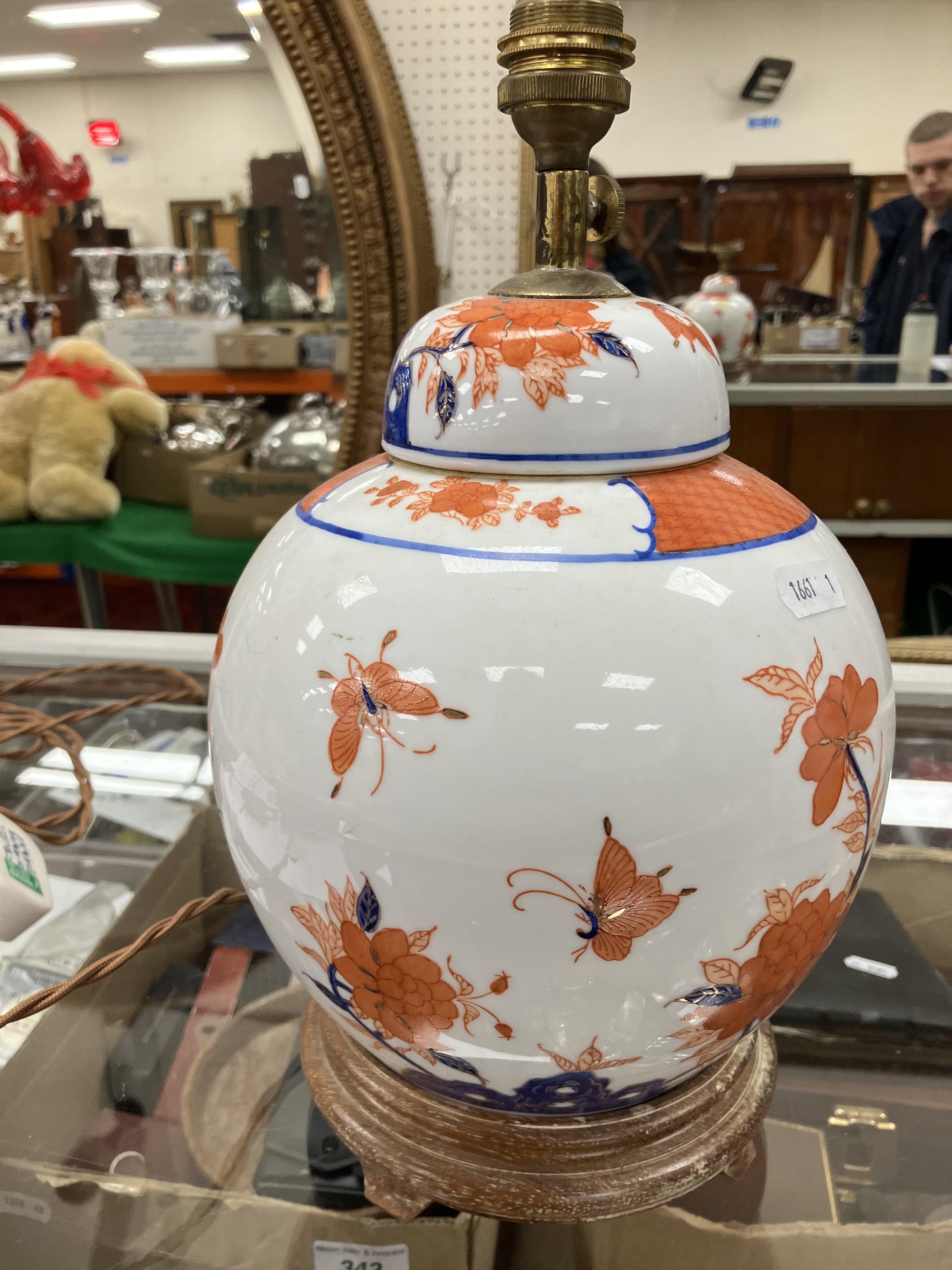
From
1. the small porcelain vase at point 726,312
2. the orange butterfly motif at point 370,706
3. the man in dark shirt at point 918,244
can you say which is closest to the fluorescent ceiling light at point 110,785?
the orange butterfly motif at point 370,706

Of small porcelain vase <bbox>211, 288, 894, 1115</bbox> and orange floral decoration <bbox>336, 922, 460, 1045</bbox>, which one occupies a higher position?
small porcelain vase <bbox>211, 288, 894, 1115</bbox>

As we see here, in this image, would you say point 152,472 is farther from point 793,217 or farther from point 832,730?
point 832,730

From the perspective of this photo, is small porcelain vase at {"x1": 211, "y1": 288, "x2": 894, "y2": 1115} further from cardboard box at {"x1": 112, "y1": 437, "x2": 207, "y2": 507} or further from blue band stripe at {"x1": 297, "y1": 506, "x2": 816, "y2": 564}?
cardboard box at {"x1": 112, "y1": 437, "x2": 207, "y2": 507}

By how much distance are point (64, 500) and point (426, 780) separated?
Answer: 138 cm

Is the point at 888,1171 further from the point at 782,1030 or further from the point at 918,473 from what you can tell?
the point at 918,473

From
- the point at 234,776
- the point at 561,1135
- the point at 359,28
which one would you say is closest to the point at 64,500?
the point at 359,28

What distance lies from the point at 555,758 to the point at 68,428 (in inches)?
57.2

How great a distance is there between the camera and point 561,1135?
60 cm

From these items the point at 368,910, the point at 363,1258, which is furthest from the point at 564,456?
the point at 363,1258

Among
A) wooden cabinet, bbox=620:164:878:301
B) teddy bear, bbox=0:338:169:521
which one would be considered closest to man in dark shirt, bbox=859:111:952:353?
wooden cabinet, bbox=620:164:878:301

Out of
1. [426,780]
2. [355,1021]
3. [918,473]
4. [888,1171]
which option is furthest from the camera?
[918,473]

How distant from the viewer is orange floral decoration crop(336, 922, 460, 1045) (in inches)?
19.3

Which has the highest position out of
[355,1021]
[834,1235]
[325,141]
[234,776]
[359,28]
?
[359,28]

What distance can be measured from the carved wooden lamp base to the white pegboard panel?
3.53 ft
